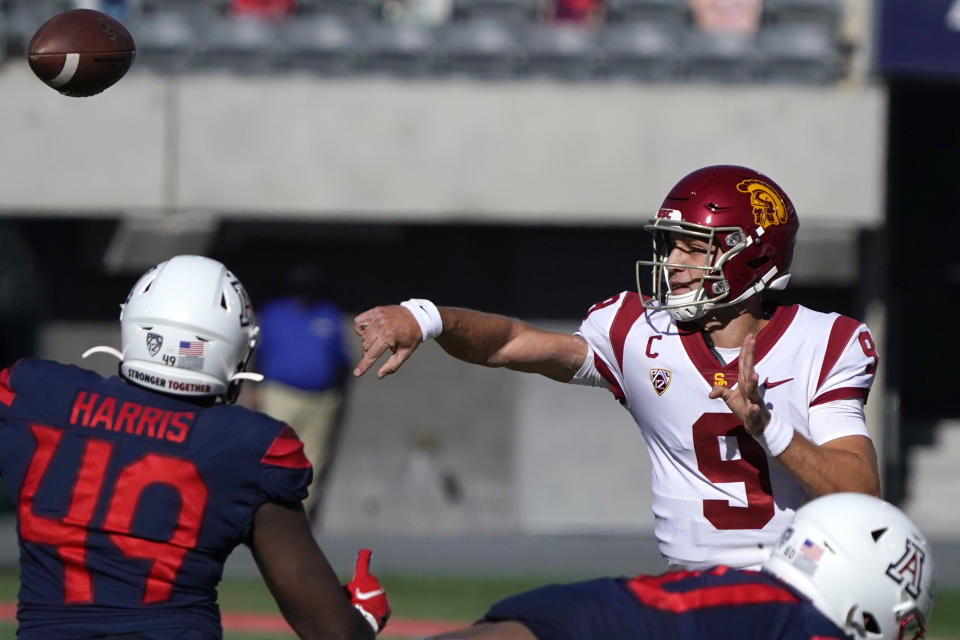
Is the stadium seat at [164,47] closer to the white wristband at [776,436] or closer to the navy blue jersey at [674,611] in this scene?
the white wristband at [776,436]

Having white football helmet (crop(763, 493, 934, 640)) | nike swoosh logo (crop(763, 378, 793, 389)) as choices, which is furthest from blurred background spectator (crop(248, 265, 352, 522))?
white football helmet (crop(763, 493, 934, 640))

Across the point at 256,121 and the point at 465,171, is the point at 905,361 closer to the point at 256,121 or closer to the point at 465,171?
the point at 465,171

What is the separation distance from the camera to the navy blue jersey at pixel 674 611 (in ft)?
9.19

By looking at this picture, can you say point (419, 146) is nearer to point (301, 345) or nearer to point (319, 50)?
point (319, 50)

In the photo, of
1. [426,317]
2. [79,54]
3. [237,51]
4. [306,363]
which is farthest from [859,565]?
[237,51]

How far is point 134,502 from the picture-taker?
10.1 feet

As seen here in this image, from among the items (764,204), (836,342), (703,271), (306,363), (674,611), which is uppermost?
(764,204)

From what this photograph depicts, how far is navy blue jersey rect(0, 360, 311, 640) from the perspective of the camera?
3078mm

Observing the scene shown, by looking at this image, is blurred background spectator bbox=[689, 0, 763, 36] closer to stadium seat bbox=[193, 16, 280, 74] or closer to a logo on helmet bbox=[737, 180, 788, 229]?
stadium seat bbox=[193, 16, 280, 74]

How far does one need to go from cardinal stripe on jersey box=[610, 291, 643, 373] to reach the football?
1.97m

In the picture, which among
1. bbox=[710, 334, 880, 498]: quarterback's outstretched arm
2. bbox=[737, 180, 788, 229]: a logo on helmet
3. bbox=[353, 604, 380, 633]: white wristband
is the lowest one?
bbox=[353, 604, 380, 633]: white wristband

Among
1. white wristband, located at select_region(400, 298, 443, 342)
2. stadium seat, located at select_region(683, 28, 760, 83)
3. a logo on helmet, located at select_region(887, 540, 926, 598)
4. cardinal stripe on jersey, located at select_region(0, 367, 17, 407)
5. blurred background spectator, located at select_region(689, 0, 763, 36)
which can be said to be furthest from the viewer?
blurred background spectator, located at select_region(689, 0, 763, 36)

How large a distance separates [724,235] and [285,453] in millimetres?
1425

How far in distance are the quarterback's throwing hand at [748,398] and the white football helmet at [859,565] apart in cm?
53
